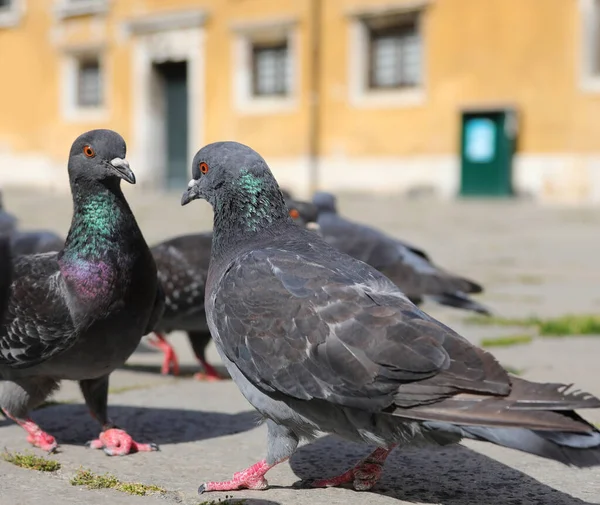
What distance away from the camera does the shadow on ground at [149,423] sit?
340 centimetres

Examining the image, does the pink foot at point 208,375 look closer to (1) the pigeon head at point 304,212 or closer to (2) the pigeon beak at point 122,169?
(1) the pigeon head at point 304,212

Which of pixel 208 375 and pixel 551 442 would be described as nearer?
pixel 551 442

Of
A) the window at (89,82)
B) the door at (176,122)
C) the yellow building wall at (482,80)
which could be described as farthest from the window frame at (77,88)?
the yellow building wall at (482,80)

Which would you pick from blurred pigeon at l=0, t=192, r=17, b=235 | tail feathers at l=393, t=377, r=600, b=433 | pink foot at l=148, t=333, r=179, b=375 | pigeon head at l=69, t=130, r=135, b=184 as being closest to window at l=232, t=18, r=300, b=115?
blurred pigeon at l=0, t=192, r=17, b=235

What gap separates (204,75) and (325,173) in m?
3.69

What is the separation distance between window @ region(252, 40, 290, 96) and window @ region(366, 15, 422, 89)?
192 cm

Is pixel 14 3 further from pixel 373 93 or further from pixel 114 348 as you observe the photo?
pixel 114 348

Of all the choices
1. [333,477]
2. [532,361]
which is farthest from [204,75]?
[333,477]

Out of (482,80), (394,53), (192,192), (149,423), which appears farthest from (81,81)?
(192,192)

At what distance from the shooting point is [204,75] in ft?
66.4

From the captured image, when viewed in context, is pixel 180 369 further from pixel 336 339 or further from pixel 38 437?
pixel 336 339

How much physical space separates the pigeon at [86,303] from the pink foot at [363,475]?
2.29ft

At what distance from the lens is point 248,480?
2.74m

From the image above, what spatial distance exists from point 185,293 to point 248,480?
1.73 metres
